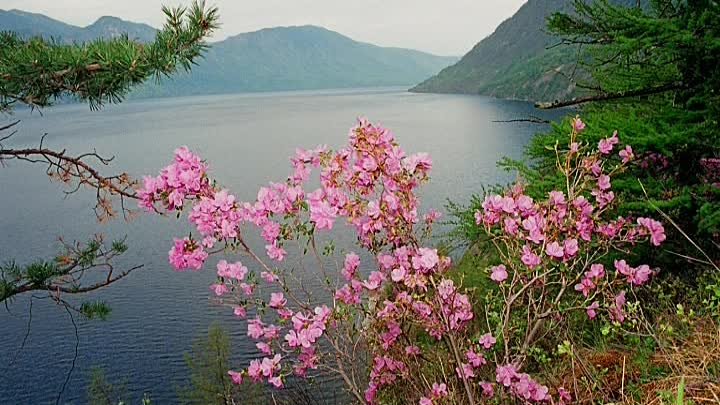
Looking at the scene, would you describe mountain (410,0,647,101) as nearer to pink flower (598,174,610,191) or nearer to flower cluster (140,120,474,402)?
pink flower (598,174,610,191)

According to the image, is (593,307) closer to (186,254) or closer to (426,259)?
(426,259)

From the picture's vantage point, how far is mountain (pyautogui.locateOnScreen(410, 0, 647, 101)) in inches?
4065

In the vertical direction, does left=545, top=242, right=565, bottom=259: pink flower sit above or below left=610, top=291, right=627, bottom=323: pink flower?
above

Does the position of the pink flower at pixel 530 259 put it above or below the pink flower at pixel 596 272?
above

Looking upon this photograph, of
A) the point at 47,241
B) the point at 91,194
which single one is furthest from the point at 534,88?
the point at 47,241

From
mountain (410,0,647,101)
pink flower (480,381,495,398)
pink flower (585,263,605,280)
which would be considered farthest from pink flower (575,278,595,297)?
mountain (410,0,647,101)

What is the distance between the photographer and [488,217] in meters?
3.93

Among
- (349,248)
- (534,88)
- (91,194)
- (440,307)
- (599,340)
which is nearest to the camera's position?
(440,307)

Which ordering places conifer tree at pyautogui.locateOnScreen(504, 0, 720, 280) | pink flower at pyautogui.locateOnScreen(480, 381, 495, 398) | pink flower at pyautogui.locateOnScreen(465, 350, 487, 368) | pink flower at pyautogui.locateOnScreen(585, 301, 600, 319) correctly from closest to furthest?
pink flower at pyautogui.locateOnScreen(585, 301, 600, 319), pink flower at pyautogui.locateOnScreen(480, 381, 495, 398), pink flower at pyautogui.locateOnScreen(465, 350, 487, 368), conifer tree at pyautogui.locateOnScreen(504, 0, 720, 280)

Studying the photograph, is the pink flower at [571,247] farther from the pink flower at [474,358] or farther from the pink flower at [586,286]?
the pink flower at [474,358]

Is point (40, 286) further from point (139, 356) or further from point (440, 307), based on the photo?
point (139, 356)

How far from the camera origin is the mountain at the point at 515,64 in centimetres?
10325

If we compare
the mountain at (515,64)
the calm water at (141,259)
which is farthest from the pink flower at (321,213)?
the mountain at (515,64)

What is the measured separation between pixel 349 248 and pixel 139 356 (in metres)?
7.08
